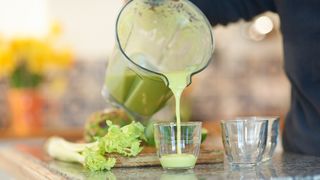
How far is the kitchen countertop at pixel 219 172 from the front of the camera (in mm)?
1056

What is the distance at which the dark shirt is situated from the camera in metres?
1.42

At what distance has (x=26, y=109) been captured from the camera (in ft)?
11.3

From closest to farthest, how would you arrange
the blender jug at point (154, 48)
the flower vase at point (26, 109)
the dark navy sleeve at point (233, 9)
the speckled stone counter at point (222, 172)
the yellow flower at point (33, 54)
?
the speckled stone counter at point (222, 172) → the blender jug at point (154, 48) → the dark navy sleeve at point (233, 9) → the yellow flower at point (33, 54) → the flower vase at point (26, 109)

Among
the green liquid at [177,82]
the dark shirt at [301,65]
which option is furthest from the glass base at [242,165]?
the dark shirt at [301,65]

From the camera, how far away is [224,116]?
13.1ft

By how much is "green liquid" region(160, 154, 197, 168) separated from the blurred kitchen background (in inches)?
89.2

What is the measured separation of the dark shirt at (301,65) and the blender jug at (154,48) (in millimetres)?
210

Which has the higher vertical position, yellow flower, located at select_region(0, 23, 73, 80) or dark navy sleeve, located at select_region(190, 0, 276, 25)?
dark navy sleeve, located at select_region(190, 0, 276, 25)

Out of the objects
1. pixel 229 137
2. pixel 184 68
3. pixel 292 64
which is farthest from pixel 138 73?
pixel 292 64

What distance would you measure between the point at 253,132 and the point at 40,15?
2.73 metres

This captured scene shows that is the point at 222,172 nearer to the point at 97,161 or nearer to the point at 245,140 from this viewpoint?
the point at 245,140

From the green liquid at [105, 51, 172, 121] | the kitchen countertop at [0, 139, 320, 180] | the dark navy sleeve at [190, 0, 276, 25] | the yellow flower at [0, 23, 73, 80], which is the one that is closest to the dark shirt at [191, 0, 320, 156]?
the dark navy sleeve at [190, 0, 276, 25]

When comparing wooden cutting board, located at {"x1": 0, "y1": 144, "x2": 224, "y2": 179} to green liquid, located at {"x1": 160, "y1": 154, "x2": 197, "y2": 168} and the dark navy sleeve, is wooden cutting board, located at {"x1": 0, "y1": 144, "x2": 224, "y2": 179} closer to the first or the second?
green liquid, located at {"x1": 160, "y1": 154, "x2": 197, "y2": 168}

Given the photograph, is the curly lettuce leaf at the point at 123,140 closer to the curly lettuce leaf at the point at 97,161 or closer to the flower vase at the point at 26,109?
the curly lettuce leaf at the point at 97,161
